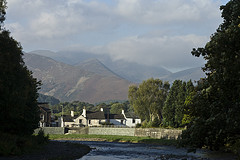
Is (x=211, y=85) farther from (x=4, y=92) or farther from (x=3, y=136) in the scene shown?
(x=3, y=136)

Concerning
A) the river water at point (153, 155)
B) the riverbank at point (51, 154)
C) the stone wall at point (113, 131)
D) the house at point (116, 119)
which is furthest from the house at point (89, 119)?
the riverbank at point (51, 154)

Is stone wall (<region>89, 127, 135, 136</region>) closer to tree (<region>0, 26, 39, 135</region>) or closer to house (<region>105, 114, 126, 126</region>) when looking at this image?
house (<region>105, 114, 126, 126</region>)

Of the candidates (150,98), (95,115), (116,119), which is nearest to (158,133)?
(150,98)

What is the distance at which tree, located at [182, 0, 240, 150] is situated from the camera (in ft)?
59.2

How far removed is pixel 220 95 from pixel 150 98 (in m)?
108

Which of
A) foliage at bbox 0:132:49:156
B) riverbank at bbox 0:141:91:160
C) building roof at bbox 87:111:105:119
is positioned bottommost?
riverbank at bbox 0:141:91:160

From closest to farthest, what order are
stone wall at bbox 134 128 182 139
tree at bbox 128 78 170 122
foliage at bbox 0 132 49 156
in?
foliage at bbox 0 132 49 156 < stone wall at bbox 134 128 182 139 < tree at bbox 128 78 170 122

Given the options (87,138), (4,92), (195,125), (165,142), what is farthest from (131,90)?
(195,125)

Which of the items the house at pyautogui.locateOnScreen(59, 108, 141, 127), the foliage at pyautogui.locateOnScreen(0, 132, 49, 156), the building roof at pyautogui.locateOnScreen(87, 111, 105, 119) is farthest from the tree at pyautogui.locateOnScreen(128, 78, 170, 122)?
the foliage at pyautogui.locateOnScreen(0, 132, 49, 156)

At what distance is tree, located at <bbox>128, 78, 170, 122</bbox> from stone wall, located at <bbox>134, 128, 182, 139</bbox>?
16.8 m

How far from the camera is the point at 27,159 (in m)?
36.5

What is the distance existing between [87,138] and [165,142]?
38952 millimetres

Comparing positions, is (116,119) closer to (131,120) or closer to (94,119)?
(131,120)

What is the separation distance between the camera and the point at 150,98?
127188 millimetres
